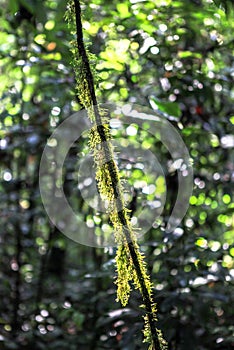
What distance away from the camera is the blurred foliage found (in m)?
1.26

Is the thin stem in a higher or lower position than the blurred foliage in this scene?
higher

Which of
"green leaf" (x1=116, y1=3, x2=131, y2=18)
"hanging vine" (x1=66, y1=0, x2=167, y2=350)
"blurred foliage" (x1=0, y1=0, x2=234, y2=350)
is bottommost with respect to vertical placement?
"blurred foliage" (x1=0, y1=0, x2=234, y2=350)

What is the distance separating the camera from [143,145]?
1.57 meters

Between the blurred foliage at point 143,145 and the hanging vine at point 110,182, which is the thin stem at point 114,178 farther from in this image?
the blurred foliage at point 143,145

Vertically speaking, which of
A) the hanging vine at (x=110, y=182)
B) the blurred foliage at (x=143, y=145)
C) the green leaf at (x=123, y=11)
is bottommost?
the blurred foliage at (x=143, y=145)

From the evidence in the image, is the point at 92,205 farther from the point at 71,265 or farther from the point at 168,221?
the point at 71,265

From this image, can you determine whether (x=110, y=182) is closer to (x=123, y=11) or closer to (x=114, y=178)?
(x=114, y=178)

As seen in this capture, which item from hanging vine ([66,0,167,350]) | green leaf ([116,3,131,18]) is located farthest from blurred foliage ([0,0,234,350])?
hanging vine ([66,0,167,350])

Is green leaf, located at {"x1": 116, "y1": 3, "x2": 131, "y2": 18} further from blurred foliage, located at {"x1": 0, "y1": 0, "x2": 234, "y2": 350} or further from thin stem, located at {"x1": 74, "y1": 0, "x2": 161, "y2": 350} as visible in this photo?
thin stem, located at {"x1": 74, "y1": 0, "x2": 161, "y2": 350}

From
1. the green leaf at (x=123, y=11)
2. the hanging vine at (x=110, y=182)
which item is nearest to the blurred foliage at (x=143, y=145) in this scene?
the green leaf at (x=123, y=11)

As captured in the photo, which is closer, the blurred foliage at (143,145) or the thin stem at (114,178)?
the thin stem at (114,178)

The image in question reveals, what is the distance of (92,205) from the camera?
1462 millimetres

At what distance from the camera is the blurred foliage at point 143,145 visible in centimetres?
126

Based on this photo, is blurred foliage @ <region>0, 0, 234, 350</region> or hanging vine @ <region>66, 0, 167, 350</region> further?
blurred foliage @ <region>0, 0, 234, 350</region>
